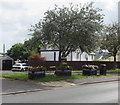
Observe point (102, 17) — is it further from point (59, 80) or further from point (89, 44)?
point (59, 80)

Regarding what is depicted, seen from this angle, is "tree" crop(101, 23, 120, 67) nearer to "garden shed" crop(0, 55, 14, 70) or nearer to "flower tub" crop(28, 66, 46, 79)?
"flower tub" crop(28, 66, 46, 79)

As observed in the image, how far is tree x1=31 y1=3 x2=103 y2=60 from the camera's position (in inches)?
733

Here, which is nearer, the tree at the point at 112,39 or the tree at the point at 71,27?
the tree at the point at 71,27

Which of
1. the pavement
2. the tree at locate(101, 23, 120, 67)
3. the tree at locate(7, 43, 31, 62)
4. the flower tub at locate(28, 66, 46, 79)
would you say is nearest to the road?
the pavement

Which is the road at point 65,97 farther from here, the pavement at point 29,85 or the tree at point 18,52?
the tree at point 18,52

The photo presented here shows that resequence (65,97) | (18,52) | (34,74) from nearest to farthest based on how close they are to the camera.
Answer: (65,97)
(34,74)
(18,52)

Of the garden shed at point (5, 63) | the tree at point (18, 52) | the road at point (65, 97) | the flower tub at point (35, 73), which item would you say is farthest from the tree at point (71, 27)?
the tree at point (18, 52)

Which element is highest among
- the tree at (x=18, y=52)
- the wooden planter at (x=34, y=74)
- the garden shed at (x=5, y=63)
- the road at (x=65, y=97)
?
A: the tree at (x=18, y=52)

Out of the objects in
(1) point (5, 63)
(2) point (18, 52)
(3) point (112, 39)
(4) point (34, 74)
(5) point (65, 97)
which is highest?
(3) point (112, 39)

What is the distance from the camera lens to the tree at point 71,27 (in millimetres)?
18625

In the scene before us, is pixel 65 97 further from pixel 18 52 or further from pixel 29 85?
pixel 18 52

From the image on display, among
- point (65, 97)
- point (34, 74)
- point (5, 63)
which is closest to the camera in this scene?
point (65, 97)

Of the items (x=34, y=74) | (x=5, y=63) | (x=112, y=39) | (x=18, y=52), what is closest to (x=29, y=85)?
(x=34, y=74)

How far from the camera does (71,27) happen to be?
1917 centimetres
